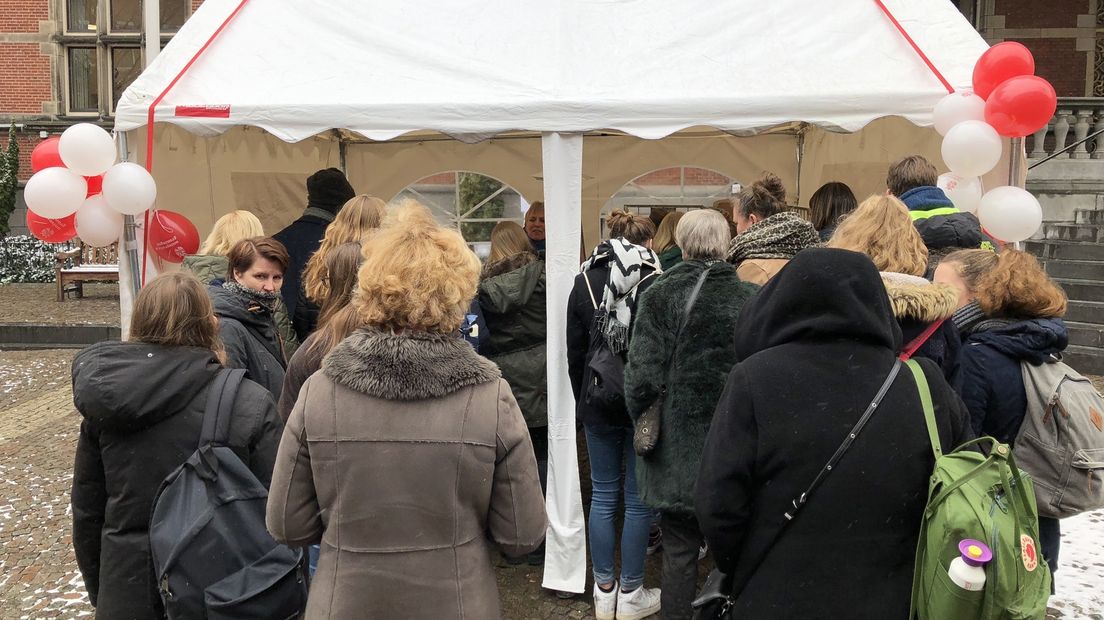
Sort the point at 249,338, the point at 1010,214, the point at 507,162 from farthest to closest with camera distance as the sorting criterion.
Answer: the point at 507,162 → the point at 1010,214 → the point at 249,338

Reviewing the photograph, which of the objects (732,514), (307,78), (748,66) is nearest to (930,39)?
(748,66)

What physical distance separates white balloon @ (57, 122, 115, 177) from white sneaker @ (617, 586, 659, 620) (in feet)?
11.1

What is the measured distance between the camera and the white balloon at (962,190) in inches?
175

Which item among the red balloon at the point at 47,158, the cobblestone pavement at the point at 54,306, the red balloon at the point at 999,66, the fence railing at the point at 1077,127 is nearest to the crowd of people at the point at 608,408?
the red balloon at the point at 999,66

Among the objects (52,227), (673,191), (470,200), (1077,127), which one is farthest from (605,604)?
(1077,127)

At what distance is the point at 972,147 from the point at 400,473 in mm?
3360

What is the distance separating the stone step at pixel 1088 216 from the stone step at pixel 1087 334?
2302mm

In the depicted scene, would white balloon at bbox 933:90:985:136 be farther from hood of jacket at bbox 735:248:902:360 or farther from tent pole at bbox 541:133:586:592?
hood of jacket at bbox 735:248:902:360

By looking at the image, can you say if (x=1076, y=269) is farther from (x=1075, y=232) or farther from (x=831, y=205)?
(x=831, y=205)

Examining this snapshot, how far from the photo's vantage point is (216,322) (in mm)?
2637

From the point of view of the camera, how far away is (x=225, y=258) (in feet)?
14.0

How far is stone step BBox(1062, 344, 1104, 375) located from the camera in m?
8.26

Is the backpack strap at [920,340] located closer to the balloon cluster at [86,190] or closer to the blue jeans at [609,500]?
the blue jeans at [609,500]

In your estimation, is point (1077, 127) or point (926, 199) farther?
point (1077, 127)
